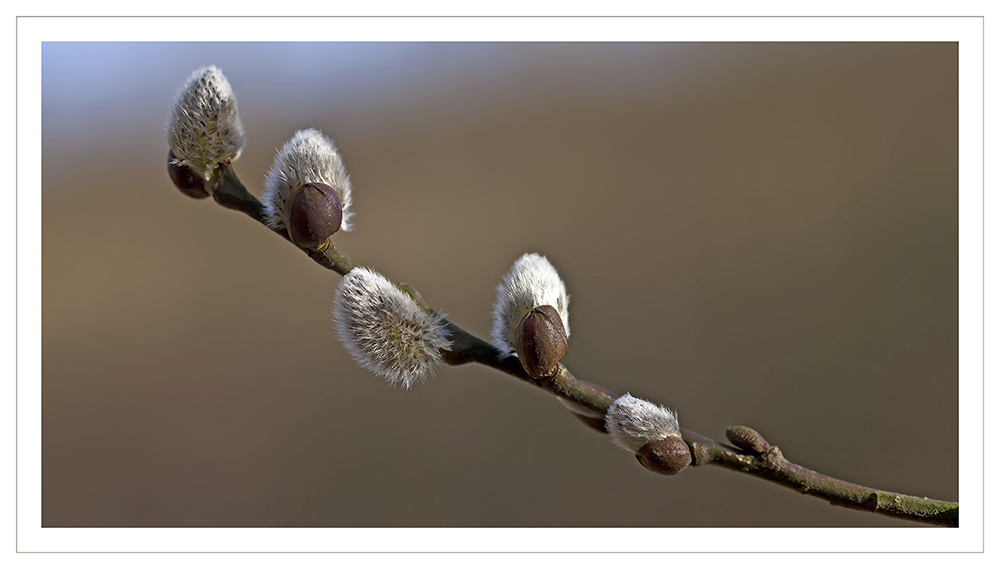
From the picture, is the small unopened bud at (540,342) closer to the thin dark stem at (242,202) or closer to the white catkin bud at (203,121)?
the thin dark stem at (242,202)

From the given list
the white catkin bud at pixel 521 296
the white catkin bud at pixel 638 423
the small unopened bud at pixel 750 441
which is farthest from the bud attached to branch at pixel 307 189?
the small unopened bud at pixel 750 441

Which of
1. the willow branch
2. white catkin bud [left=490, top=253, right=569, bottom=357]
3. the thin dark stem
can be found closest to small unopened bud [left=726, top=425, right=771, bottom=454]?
the willow branch

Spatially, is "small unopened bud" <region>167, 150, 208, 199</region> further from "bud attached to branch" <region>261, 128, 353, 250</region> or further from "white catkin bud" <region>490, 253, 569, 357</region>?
"white catkin bud" <region>490, 253, 569, 357</region>

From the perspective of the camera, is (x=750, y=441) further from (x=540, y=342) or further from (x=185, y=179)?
(x=185, y=179)

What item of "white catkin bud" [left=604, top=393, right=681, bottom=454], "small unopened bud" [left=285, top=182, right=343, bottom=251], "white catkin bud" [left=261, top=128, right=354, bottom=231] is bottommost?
"white catkin bud" [left=604, top=393, right=681, bottom=454]

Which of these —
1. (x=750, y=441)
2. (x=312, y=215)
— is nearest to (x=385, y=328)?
(x=312, y=215)

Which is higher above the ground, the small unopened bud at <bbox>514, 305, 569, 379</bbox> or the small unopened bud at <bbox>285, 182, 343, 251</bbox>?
the small unopened bud at <bbox>285, 182, 343, 251</bbox>
